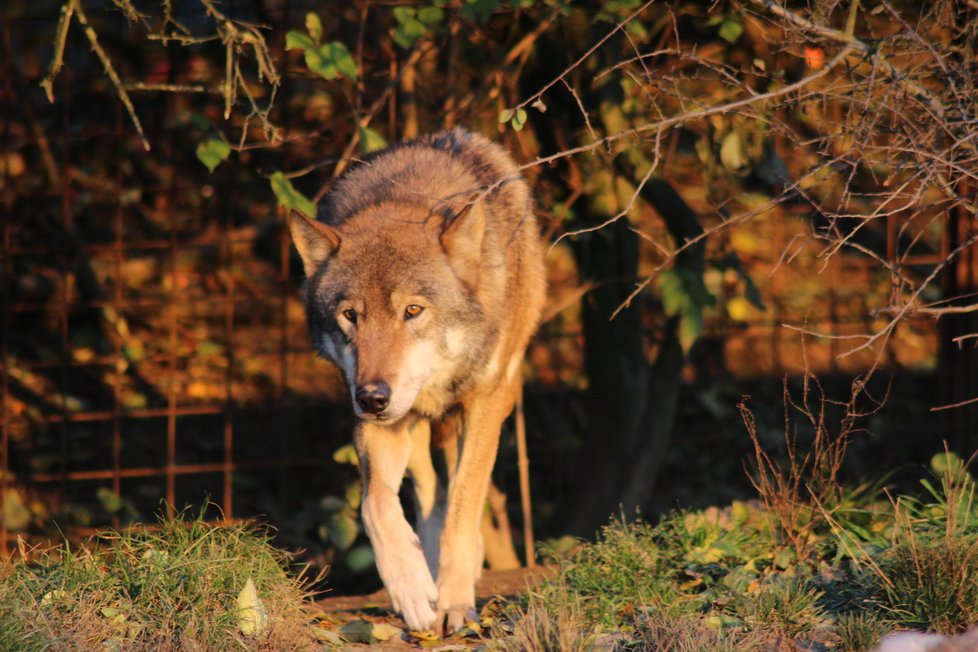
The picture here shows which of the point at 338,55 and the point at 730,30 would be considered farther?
the point at 730,30

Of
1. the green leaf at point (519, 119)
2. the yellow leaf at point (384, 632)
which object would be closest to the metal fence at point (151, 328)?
the yellow leaf at point (384, 632)

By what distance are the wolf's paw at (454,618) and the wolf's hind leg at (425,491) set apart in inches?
26.8

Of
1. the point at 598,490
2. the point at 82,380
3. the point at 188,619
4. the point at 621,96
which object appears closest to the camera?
the point at 188,619

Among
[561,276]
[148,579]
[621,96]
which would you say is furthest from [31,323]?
[148,579]

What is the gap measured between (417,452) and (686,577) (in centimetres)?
143

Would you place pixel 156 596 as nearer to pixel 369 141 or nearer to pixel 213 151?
pixel 213 151

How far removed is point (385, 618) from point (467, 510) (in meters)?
0.52

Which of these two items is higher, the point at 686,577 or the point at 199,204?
the point at 199,204

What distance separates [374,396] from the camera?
163 inches

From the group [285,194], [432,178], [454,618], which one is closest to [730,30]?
[432,178]

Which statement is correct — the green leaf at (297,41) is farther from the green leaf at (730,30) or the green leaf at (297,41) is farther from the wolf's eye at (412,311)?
the green leaf at (730,30)

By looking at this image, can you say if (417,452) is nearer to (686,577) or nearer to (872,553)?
(686,577)

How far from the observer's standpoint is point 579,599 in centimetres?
373

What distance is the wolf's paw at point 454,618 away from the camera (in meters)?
4.38
